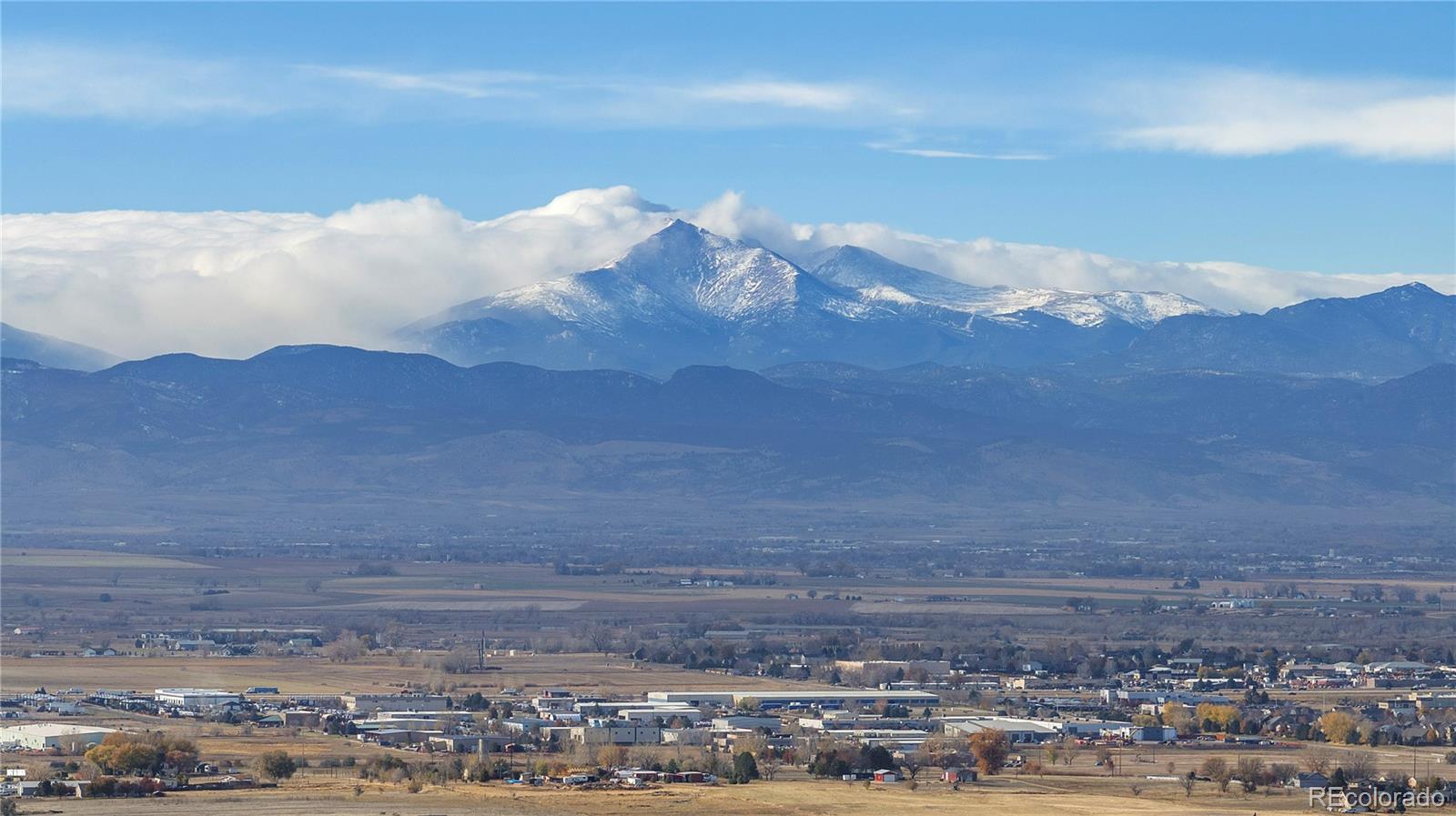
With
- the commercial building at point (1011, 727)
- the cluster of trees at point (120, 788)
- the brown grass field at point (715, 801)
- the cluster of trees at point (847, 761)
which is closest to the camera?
the brown grass field at point (715, 801)

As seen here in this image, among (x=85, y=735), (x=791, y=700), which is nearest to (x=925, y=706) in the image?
(x=791, y=700)

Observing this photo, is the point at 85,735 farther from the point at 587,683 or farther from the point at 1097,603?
the point at 1097,603

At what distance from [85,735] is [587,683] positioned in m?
26.4

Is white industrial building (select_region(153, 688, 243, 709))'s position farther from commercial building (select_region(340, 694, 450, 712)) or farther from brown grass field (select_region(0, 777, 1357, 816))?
brown grass field (select_region(0, 777, 1357, 816))

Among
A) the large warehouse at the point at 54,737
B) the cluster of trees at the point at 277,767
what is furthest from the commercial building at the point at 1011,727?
the large warehouse at the point at 54,737

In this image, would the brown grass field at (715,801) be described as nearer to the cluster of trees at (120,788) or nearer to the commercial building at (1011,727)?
the cluster of trees at (120,788)

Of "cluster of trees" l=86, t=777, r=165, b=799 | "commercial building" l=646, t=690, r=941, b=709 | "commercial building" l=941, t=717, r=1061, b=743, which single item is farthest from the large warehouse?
"commercial building" l=941, t=717, r=1061, b=743
